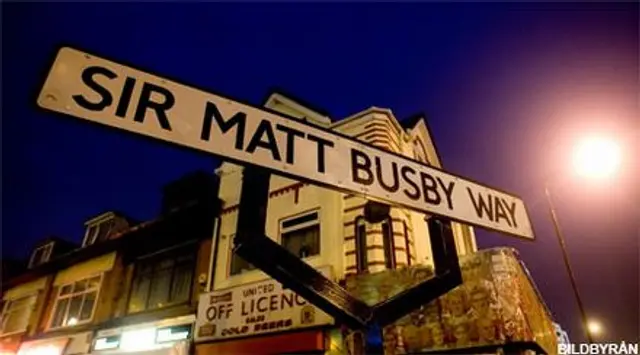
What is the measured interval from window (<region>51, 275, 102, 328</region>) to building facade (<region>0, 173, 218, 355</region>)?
0.04 m

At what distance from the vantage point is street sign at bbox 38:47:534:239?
2262 mm

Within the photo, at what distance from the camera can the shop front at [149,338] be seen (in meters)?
11.8

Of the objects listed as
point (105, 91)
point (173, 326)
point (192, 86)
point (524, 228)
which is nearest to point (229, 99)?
point (192, 86)

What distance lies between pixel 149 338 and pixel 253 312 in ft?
13.8

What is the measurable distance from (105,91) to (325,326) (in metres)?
8.58

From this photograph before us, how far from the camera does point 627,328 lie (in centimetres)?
4791

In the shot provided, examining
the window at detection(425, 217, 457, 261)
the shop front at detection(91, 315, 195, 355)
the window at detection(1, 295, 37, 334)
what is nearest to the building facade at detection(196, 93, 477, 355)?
the shop front at detection(91, 315, 195, 355)

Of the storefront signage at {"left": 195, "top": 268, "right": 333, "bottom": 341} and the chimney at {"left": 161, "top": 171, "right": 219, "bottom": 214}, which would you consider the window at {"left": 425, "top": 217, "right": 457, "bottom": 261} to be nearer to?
the storefront signage at {"left": 195, "top": 268, "right": 333, "bottom": 341}

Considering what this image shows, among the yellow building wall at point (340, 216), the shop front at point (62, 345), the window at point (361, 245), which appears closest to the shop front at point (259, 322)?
the yellow building wall at point (340, 216)

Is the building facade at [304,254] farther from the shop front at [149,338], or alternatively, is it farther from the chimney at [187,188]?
the chimney at [187,188]

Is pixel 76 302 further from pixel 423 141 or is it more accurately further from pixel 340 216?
pixel 423 141

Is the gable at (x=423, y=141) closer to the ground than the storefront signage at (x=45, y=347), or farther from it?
farther from it

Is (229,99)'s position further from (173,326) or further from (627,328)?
(627,328)

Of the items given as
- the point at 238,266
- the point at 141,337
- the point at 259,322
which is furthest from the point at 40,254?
the point at 259,322
